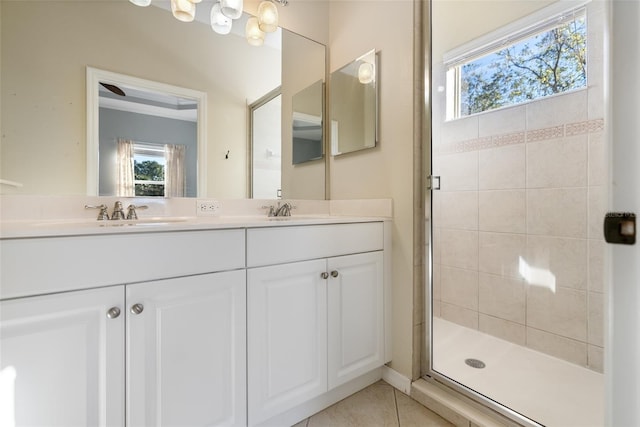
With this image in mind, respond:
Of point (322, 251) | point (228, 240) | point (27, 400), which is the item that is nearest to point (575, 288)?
point (322, 251)

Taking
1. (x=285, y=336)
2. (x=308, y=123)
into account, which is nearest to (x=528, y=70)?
(x=308, y=123)

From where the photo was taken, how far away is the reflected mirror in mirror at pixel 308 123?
1.90 m

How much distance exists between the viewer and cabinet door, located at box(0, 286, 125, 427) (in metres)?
0.71

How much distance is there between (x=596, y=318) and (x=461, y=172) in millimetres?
1100

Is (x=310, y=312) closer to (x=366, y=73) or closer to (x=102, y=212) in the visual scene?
(x=102, y=212)

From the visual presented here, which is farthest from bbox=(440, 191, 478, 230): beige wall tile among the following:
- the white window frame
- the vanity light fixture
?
the vanity light fixture

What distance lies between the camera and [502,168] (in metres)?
1.90

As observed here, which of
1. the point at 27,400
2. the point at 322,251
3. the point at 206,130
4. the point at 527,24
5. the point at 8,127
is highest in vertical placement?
the point at 527,24

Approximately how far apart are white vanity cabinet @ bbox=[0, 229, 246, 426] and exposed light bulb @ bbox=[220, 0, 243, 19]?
115 centimetres

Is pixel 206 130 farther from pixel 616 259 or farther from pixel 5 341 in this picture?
pixel 616 259

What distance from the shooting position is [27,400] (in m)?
0.73

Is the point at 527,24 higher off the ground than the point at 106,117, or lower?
higher

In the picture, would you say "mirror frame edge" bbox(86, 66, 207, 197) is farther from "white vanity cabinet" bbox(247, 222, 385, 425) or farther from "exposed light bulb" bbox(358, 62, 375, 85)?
"exposed light bulb" bbox(358, 62, 375, 85)

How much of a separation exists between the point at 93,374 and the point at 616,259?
1.39 metres
